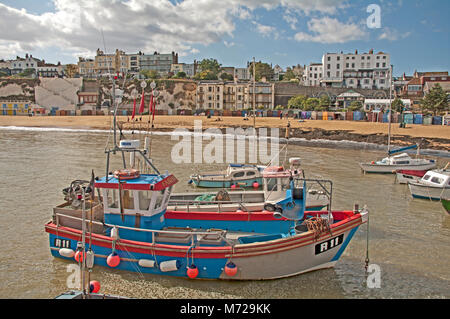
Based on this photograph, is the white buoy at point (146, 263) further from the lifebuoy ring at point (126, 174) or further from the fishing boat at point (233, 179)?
the fishing boat at point (233, 179)

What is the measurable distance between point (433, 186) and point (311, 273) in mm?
12653

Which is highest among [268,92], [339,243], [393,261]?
[268,92]

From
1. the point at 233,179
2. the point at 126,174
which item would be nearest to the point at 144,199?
the point at 126,174

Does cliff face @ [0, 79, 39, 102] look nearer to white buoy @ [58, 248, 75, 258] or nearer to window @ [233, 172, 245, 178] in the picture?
window @ [233, 172, 245, 178]

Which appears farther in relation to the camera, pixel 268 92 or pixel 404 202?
pixel 268 92

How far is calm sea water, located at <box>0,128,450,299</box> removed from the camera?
11.6 m

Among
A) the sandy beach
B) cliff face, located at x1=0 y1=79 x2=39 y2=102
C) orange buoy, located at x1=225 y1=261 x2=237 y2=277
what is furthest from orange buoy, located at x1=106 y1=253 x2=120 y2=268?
cliff face, located at x1=0 y1=79 x2=39 y2=102

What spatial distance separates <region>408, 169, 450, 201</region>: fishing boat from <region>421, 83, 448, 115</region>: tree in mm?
49946

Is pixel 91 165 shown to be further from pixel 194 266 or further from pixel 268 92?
pixel 268 92

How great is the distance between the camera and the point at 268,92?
85750 mm

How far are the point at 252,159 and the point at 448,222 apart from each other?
1998 centimetres

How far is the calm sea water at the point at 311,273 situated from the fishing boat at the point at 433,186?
0.49 metres
